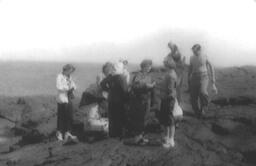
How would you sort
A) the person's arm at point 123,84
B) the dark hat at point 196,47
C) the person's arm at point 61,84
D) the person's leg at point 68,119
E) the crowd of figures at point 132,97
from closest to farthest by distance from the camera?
the crowd of figures at point 132,97, the person's arm at point 123,84, the person's arm at point 61,84, the person's leg at point 68,119, the dark hat at point 196,47

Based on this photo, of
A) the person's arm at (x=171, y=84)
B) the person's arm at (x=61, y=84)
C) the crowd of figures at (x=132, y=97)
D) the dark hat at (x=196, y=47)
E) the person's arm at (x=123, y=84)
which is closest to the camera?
the person's arm at (x=171, y=84)

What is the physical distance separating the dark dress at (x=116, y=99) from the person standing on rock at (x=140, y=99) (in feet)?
1.47

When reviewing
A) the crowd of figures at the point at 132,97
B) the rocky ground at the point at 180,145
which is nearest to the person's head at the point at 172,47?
the crowd of figures at the point at 132,97

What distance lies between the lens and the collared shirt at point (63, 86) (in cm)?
1180

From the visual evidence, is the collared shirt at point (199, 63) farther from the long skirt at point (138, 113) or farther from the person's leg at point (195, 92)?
the long skirt at point (138, 113)

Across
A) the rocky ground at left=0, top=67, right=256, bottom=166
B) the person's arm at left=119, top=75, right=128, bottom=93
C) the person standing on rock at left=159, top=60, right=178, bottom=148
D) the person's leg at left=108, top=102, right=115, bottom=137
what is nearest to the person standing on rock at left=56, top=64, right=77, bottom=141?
the rocky ground at left=0, top=67, right=256, bottom=166

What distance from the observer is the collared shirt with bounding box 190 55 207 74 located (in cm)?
1289

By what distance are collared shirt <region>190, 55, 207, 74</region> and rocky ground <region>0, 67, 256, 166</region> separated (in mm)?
1611

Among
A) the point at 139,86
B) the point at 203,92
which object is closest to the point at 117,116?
the point at 139,86

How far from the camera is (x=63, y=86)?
11.8 meters

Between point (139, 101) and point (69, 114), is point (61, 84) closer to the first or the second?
point (69, 114)

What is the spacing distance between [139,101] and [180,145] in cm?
174

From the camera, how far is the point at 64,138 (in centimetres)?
1288

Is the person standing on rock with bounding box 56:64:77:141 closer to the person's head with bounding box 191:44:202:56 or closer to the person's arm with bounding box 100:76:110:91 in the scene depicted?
the person's arm with bounding box 100:76:110:91
